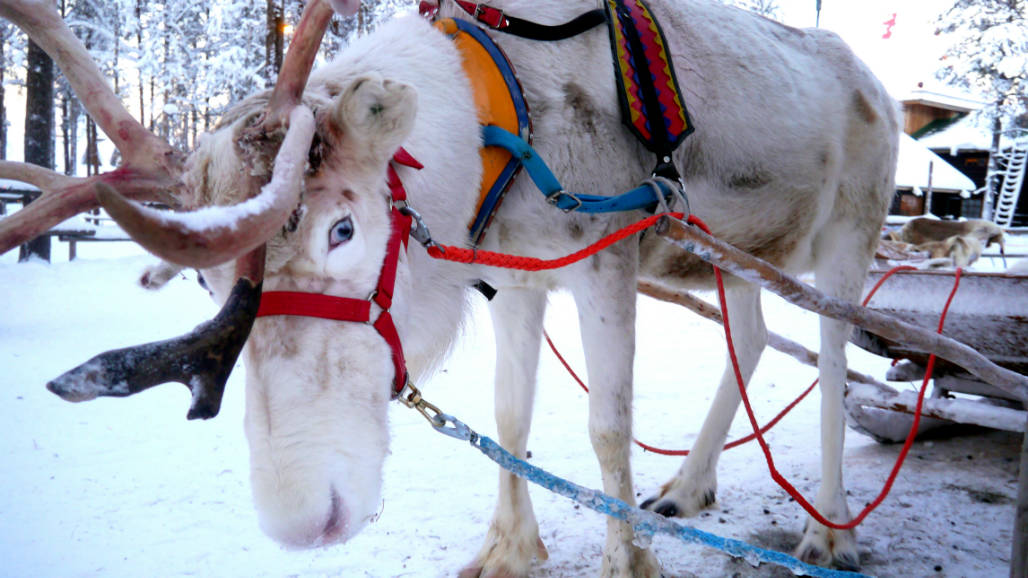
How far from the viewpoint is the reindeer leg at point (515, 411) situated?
3162 mm

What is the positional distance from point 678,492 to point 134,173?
127 inches

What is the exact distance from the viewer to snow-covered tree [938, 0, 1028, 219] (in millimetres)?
25750

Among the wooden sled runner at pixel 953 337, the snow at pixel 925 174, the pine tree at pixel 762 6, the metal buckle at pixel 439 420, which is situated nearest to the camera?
the metal buckle at pixel 439 420

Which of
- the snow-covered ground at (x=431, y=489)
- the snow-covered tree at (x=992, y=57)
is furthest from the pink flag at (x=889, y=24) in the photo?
the snow-covered ground at (x=431, y=489)

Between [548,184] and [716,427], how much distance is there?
2392mm

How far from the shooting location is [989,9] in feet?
87.8

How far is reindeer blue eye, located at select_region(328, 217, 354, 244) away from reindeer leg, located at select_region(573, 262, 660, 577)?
1045mm

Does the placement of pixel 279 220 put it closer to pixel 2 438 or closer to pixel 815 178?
pixel 815 178

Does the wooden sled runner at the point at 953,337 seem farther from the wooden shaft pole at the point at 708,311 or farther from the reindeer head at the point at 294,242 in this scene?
the reindeer head at the point at 294,242

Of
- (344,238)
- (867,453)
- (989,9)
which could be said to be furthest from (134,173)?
(989,9)

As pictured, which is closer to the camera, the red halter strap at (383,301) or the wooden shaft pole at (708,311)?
the red halter strap at (383,301)

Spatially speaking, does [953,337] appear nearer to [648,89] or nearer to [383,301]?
[648,89]

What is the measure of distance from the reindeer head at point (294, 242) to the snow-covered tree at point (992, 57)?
31.6m

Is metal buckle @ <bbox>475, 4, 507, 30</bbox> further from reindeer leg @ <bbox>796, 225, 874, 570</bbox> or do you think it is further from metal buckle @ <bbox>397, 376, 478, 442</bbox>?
reindeer leg @ <bbox>796, 225, 874, 570</bbox>
